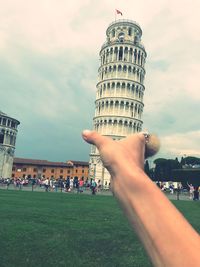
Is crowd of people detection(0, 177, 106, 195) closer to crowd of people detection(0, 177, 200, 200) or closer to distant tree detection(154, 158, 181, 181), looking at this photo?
crowd of people detection(0, 177, 200, 200)

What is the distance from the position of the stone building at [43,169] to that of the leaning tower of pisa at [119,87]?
32722mm

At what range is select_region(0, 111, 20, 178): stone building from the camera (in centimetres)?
7612

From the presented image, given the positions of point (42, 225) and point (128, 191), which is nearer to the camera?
point (128, 191)

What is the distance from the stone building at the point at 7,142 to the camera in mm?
76125

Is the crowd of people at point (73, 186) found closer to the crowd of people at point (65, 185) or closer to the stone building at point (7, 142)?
the crowd of people at point (65, 185)

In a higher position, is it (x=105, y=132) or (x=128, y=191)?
(x=105, y=132)

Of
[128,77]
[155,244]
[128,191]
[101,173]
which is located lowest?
[155,244]

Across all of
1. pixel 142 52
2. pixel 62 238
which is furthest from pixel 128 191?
pixel 142 52

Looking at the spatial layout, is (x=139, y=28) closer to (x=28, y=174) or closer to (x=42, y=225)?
(x=28, y=174)

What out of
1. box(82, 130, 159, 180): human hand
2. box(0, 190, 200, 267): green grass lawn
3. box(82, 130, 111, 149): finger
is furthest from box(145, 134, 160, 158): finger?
box(0, 190, 200, 267): green grass lawn

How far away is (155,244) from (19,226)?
629 cm

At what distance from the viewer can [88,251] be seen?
16.8 ft

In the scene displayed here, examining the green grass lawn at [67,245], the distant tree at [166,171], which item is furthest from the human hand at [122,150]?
the distant tree at [166,171]

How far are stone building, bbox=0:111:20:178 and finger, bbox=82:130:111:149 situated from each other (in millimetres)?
76478
